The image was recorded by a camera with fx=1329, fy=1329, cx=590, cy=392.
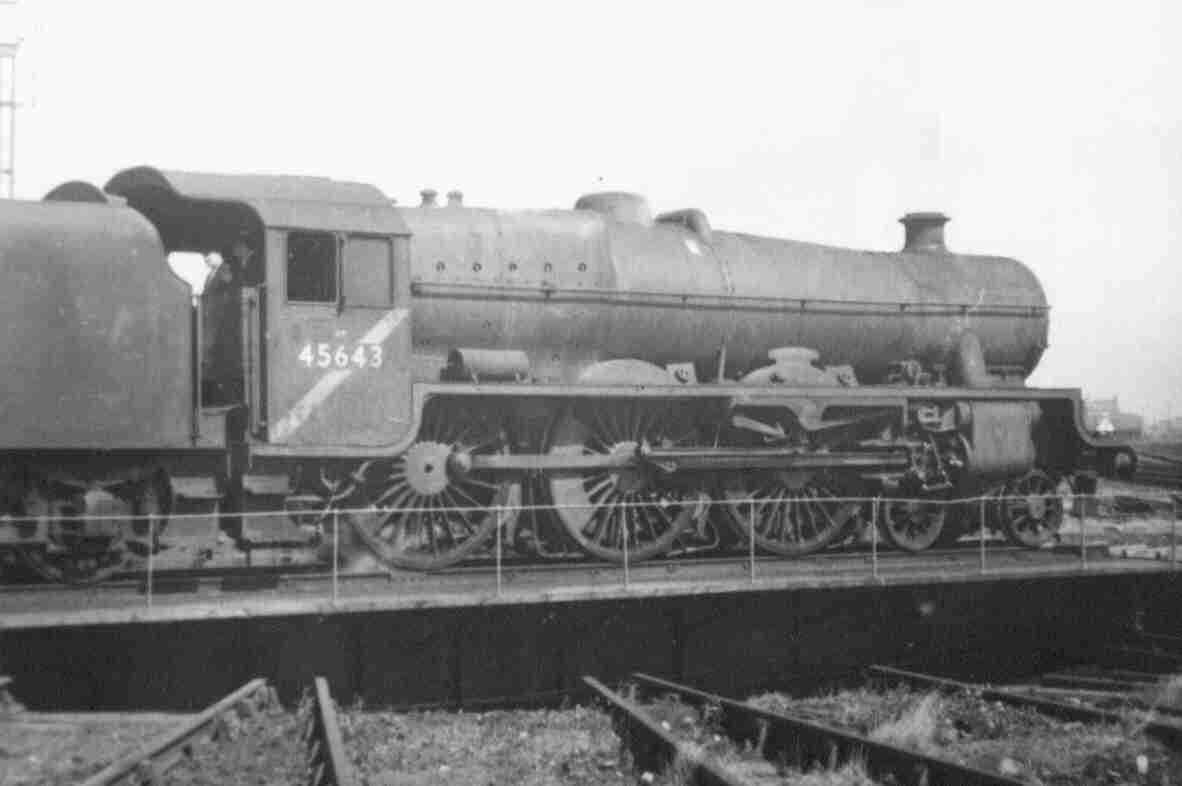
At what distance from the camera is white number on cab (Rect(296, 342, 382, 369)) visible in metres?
11.4

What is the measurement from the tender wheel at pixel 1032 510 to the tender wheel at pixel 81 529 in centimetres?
902

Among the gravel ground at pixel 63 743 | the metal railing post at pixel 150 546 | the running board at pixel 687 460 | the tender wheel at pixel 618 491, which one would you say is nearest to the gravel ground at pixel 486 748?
the gravel ground at pixel 63 743

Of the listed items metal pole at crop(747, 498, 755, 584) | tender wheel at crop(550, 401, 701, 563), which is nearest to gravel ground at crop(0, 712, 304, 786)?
tender wheel at crop(550, 401, 701, 563)

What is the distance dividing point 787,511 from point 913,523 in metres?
1.90

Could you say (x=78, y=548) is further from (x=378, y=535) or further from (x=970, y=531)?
(x=970, y=531)

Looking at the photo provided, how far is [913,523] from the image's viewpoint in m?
14.4

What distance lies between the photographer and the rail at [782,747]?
8058 mm

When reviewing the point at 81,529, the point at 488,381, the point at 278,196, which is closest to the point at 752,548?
the point at 488,381

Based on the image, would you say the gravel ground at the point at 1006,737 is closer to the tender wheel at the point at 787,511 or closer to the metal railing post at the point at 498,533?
the tender wheel at the point at 787,511

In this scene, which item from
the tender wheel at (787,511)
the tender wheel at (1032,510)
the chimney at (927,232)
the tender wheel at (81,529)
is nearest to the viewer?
the tender wheel at (81,529)

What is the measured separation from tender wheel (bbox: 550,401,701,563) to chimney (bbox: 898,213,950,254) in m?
4.49

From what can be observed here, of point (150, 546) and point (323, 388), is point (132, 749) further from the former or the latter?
point (323, 388)

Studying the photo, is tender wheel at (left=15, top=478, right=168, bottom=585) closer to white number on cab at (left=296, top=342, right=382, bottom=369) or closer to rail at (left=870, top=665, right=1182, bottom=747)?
white number on cab at (left=296, top=342, right=382, bottom=369)

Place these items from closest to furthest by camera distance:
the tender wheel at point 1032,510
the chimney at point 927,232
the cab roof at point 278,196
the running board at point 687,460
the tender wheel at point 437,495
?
the cab roof at point 278,196 < the tender wheel at point 437,495 < the running board at point 687,460 < the tender wheel at point 1032,510 < the chimney at point 927,232
